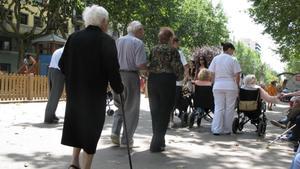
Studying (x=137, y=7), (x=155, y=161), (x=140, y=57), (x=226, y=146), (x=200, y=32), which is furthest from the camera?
(x=200, y=32)

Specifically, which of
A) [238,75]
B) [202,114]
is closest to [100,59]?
[238,75]

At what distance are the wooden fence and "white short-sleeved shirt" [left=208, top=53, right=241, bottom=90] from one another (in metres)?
10.9

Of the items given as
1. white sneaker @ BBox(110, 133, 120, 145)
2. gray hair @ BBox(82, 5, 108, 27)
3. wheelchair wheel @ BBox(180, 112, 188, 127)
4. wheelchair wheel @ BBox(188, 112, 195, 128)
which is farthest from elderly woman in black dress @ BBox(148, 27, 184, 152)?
wheelchair wheel @ BBox(180, 112, 188, 127)

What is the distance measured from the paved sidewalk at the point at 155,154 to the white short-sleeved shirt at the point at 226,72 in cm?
107

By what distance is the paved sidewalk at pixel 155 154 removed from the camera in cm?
726

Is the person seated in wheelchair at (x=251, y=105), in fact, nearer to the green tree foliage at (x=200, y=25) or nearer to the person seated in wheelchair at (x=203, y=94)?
the person seated in wheelchair at (x=203, y=94)

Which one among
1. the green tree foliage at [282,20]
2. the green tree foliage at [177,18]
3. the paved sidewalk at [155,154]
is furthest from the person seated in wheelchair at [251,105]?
the green tree foliage at [177,18]

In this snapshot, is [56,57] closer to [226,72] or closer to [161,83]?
[226,72]

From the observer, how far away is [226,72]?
11172mm

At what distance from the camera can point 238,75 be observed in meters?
11.1

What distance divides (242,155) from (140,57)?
2.30 meters

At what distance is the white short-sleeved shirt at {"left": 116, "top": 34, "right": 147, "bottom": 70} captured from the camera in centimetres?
819

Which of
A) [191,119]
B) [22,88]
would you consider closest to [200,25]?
[22,88]

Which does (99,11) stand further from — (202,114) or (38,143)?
Result: (202,114)
